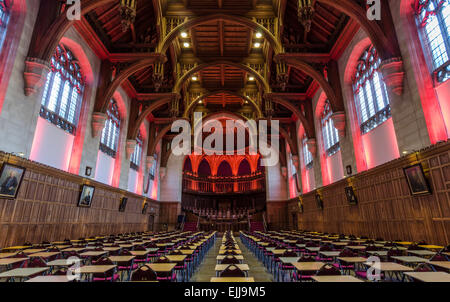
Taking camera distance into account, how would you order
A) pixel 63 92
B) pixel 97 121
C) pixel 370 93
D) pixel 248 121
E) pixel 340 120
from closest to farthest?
pixel 370 93 → pixel 63 92 → pixel 340 120 → pixel 97 121 → pixel 248 121

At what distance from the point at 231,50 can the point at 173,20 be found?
223 inches

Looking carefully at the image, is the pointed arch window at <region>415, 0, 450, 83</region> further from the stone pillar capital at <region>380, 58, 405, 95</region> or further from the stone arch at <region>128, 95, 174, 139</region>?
the stone arch at <region>128, 95, 174, 139</region>

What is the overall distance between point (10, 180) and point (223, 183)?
28951mm

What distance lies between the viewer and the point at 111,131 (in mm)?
16891

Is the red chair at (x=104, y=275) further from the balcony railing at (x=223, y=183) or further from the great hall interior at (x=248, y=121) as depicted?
the balcony railing at (x=223, y=183)

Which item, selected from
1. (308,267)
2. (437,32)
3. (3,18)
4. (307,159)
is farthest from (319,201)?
(3,18)

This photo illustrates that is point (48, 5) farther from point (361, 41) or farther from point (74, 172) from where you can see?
point (361, 41)

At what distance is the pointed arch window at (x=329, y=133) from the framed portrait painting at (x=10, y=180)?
15899 millimetres

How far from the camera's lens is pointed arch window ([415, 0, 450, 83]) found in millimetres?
7551

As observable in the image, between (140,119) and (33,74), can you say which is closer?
(33,74)

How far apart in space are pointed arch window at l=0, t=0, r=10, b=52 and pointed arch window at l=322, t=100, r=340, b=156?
16.7 metres

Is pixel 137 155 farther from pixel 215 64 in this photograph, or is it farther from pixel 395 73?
pixel 395 73

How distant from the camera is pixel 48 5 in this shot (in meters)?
9.70
